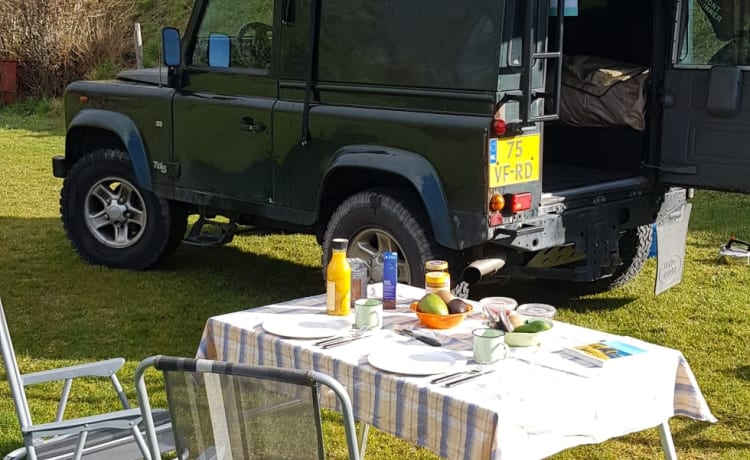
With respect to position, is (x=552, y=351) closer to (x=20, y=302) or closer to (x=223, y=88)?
(x=223, y=88)

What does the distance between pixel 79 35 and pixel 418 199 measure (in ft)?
45.5

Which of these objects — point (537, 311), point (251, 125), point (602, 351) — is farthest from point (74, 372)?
point (251, 125)

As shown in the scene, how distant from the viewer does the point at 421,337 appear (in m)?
3.38

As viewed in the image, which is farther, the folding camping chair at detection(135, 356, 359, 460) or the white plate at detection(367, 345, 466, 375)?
the white plate at detection(367, 345, 466, 375)

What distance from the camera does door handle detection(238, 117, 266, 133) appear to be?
20.4 feet

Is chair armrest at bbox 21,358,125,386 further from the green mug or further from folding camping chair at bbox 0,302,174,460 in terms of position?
the green mug

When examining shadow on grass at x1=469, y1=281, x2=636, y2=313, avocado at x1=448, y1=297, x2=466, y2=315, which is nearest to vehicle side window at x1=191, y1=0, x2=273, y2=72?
shadow on grass at x1=469, y1=281, x2=636, y2=313

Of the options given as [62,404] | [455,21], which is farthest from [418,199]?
[62,404]

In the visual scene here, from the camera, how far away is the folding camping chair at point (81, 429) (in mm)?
3236

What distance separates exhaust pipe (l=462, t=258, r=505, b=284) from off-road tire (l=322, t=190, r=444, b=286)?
0.22 m

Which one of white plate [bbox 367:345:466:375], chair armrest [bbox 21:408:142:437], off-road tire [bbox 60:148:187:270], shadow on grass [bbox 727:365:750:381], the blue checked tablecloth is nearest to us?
the blue checked tablecloth

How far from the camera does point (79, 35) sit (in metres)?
18.1

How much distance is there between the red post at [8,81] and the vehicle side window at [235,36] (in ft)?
40.8

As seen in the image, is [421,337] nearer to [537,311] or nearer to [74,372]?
[537,311]
